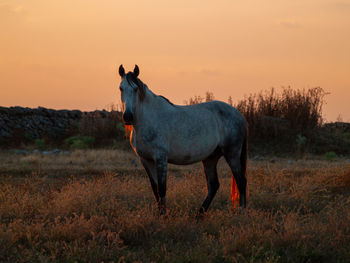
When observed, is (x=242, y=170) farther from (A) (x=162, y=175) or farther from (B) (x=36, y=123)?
(B) (x=36, y=123)

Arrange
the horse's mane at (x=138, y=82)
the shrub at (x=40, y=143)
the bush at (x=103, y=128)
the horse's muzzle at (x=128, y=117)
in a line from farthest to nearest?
the bush at (x=103, y=128) < the shrub at (x=40, y=143) < the horse's mane at (x=138, y=82) < the horse's muzzle at (x=128, y=117)

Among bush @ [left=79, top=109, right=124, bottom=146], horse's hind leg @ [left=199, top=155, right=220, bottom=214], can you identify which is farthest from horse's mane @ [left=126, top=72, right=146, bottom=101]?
bush @ [left=79, top=109, right=124, bottom=146]

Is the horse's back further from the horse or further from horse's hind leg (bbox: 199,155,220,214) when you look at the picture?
horse's hind leg (bbox: 199,155,220,214)

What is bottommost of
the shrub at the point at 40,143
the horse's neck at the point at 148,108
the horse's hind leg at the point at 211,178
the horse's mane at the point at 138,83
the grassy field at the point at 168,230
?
the grassy field at the point at 168,230

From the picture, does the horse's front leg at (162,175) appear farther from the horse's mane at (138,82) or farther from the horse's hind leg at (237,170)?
the horse's hind leg at (237,170)

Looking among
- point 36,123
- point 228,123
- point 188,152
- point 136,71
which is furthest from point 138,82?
point 36,123

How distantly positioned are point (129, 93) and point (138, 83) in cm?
23

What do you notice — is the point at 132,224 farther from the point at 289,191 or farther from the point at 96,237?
the point at 289,191

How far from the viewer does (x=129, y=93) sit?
5445 mm

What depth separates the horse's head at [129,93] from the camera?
5.32 meters

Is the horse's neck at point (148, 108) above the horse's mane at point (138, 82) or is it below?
below

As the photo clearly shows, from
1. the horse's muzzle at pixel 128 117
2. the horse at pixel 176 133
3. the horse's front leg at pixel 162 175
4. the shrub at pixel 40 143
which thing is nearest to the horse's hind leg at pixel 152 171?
the horse at pixel 176 133

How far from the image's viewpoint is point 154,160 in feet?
18.9

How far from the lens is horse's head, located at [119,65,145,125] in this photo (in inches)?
210
